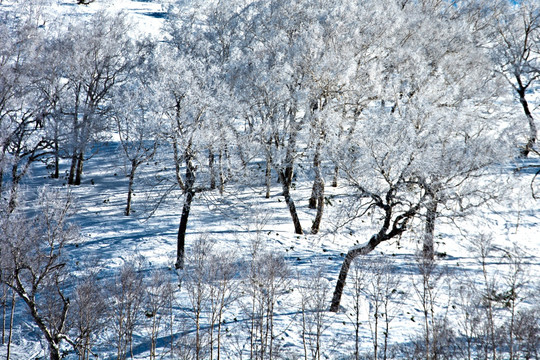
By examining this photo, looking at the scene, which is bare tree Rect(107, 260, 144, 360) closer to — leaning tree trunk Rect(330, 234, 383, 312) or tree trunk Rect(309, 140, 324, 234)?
leaning tree trunk Rect(330, 234, 383, 312)

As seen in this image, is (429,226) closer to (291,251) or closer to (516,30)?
(291,251)

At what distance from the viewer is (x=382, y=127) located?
14.6m

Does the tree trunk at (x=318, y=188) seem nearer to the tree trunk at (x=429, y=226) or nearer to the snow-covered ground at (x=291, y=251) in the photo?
the snow-covered ground at (x=291, y=251)

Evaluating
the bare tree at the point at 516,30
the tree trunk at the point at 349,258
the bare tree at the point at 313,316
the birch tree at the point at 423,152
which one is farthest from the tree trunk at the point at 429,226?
the bare tree at the point at 516,30

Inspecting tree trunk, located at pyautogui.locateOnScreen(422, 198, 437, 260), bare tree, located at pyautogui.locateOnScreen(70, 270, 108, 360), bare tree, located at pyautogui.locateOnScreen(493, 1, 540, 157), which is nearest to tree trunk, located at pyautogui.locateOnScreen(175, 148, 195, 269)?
bare tree, located at pyautogui.locateOnScreen(70, 270, 108, 360)

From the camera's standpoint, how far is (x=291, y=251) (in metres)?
18.6

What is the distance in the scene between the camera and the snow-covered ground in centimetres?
1423

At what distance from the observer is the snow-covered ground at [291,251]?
46.7 ft

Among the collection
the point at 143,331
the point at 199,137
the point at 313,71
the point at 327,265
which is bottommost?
the point at 143,331

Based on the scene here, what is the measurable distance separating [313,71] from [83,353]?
14.4m

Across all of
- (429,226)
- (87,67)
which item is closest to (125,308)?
(429,226)

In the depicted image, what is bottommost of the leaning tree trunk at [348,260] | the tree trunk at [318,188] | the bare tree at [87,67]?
the leaning tree trunk at [348,260]

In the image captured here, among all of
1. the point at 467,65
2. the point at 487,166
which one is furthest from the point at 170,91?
the point at 467,65

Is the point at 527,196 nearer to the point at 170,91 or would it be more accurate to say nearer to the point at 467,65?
the point at 467,65
